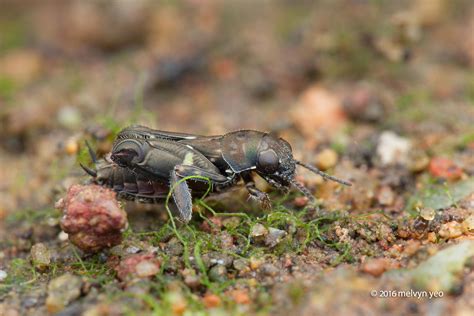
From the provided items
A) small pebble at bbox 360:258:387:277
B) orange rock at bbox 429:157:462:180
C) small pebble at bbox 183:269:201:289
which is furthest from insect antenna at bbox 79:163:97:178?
orange rock at bbox 429:157:462:180

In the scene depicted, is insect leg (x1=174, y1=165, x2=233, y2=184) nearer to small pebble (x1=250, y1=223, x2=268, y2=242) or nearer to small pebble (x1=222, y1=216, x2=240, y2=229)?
small pebble (x1=222, y1=216, x2=240, y2=229)

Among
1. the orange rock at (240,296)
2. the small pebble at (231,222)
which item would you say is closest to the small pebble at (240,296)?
the orange rock at (240,296)

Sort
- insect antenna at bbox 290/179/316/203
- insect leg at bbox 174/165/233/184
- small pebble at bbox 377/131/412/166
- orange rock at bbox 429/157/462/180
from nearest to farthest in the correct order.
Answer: insect leg at bbox 174/165/233/184, insect antenna at bbox 290/179/316/203, orange rock at bbox 429/157/462/180, small pebble at bbox 377/131/412/166

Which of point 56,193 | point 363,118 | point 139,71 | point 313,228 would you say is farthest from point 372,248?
point 139,71

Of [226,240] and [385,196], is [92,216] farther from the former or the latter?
[385,196]

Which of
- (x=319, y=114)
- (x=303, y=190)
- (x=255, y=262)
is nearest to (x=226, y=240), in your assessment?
(x=255, y=262)

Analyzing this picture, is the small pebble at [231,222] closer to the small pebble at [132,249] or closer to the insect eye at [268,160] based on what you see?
the insect eye at [268,160]

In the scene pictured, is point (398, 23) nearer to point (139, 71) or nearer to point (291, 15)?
point (291, 15)

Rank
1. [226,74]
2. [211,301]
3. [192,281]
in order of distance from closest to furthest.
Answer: [211,301] < [192,281] < [226,74]
